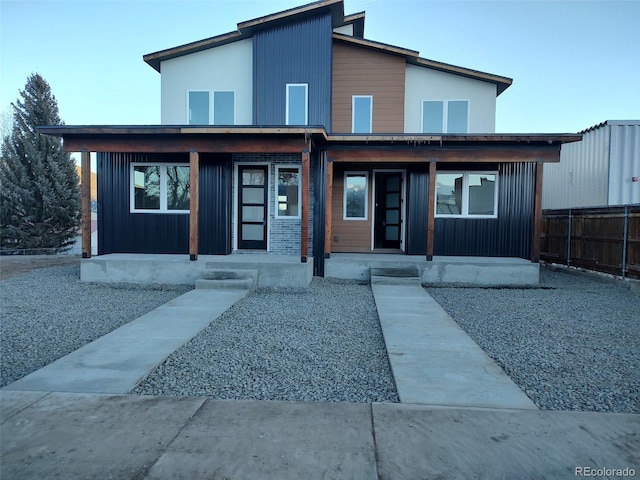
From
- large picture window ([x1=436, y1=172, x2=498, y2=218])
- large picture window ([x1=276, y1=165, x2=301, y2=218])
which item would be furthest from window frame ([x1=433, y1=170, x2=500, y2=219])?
large picture window ([x1=276, y1=165, x2=301, y2=218])

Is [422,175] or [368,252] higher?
[422,175]

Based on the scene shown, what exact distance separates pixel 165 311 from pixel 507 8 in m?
12.0

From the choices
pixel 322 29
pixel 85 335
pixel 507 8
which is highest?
pixel 507 8

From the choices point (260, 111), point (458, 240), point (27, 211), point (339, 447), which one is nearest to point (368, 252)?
point (458, 240)

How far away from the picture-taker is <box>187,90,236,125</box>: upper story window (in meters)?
11.8

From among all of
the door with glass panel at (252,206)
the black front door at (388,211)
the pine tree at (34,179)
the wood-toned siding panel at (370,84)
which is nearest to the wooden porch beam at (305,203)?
the door with glass panel at (252,206)

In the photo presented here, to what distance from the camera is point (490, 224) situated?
35.8 feet

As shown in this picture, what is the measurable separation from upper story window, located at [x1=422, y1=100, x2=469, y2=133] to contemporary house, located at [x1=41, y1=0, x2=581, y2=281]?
0.04 m

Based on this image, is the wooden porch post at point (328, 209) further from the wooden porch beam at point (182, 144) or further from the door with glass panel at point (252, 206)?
the door with glass panel at point (252, 206)

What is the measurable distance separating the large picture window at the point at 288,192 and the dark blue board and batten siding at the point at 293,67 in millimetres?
1503

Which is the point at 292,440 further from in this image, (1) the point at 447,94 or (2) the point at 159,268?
(1) the point at 447,94

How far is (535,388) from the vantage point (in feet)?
12.3

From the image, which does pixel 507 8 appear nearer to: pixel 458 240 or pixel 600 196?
pixel 600 196

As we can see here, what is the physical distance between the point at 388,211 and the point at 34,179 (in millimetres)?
15482
